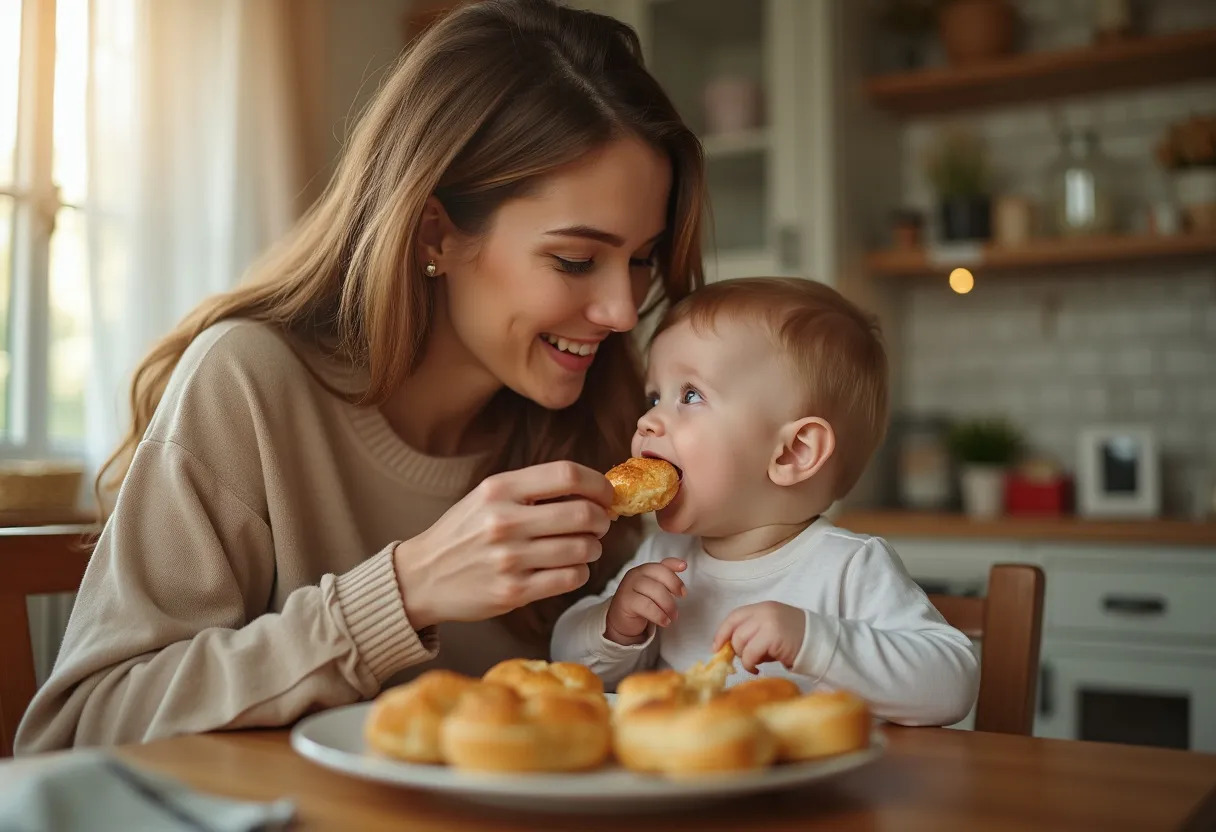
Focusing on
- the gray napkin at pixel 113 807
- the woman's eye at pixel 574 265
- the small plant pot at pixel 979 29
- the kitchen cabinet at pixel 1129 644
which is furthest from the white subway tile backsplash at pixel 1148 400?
the gray napkin at pixel 113 807

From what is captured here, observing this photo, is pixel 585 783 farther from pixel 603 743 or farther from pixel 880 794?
pixel 880 794

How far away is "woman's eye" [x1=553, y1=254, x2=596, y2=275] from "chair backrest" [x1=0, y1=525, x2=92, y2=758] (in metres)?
0.63

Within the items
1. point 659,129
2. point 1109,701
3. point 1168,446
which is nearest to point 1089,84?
point 1168,446

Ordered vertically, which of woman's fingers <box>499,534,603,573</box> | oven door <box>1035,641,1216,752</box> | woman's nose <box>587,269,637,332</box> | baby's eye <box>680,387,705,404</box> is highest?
woman's nose <box>587,269,637,332</box>

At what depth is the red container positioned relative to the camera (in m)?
3.43

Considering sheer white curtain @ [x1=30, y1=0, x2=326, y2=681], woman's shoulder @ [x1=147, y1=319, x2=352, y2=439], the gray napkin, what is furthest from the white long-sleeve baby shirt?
sheer white curtain @ [x1=30, y1=0, x2=326, y2=681]

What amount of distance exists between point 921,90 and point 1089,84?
0.49 metres

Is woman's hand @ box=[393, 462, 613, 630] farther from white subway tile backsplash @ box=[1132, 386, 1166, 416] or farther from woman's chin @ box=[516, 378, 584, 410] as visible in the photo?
white subway tile backsplash @ box=[1132, 386, 1166, 416]

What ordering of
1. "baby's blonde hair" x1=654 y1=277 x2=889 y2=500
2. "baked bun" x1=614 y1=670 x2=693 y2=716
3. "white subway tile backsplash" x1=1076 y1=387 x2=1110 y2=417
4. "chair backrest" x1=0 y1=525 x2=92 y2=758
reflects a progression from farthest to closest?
"white subway tile backsplash" x1=1076 y1=387 x2=1110 y2=417
"baby's blonde hair" x1=654 y1=277 x2=889 y2=500
"chair backrest" x1=0 y1=525 x2=92 y2=758
"baked bun" x1=614 y1=670 x2=693 y2=716

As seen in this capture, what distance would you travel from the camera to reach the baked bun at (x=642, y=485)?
124 centimetres

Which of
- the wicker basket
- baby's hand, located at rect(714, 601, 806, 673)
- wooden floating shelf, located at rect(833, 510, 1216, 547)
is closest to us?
baby's hand, located at rect(714, 601, 806, 673)

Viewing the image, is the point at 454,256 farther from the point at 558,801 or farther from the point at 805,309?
the point at 558,801

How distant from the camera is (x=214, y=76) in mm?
3252

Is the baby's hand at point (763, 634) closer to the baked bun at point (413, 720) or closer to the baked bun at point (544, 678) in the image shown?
the baked bun at point (544, 678)
